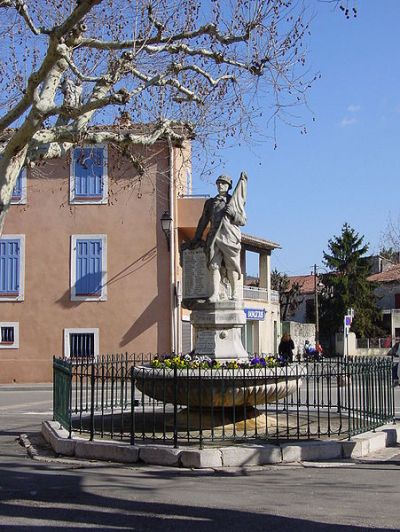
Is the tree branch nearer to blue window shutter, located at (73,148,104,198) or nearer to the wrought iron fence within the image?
the wrought iron fence

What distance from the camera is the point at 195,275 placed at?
12.0 m

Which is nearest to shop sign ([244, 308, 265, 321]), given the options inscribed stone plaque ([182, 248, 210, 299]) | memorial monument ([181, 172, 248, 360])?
inscribed stone plaque ([182, 248, 210, 299])

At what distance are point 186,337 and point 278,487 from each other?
19757mm

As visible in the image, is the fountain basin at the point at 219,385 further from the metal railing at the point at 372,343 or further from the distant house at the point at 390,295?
the distant house at the point at 390,295

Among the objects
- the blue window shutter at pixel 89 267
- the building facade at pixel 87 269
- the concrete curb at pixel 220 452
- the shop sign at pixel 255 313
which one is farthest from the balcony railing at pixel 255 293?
the concrete curb at pixel 220 452

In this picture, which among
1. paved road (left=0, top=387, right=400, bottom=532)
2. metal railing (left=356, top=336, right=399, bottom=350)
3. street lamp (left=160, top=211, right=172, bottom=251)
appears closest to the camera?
paved road (left=0, top=387, right=400, bottom=532)

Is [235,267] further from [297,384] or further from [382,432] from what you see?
[382,432]

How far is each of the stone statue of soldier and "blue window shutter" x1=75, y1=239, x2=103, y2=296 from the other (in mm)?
14949

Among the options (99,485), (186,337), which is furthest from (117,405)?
(186,337)

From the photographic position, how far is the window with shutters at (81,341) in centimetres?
2640

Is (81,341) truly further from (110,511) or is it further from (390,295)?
(390,295)

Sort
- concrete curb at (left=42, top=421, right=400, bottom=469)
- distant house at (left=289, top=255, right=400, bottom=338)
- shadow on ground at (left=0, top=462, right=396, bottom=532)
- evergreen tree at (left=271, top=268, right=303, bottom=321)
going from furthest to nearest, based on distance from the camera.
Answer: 1. evergreen tree at (left=271, top=268, right=303, bottom=321)
2. distant house at (left=289, top=255, right=400, bottom=338)
3. concrete curb at (left=42, top=421, right=400, bottom=469)
4. shadow on ground at (left=0, top=462, right=396, bottom=532)

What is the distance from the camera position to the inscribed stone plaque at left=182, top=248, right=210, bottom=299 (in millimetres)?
11820

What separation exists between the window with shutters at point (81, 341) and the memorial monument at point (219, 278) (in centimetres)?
1483
